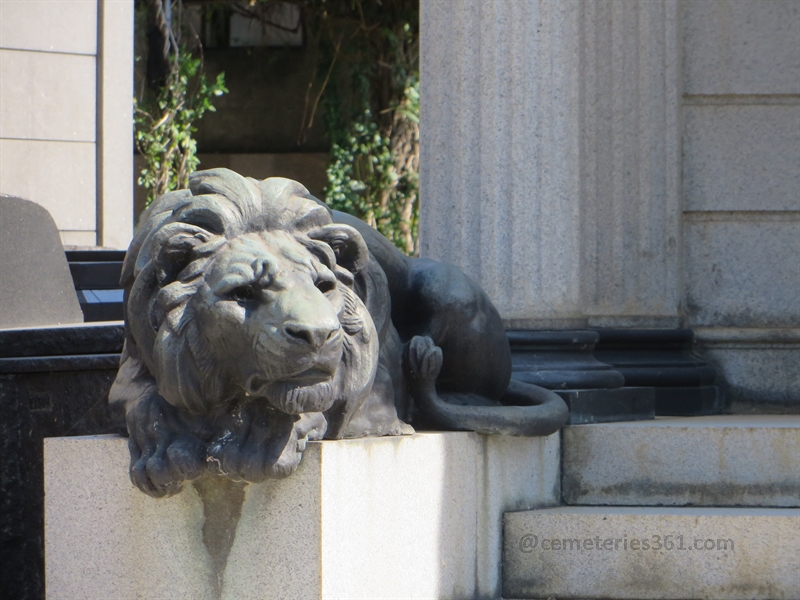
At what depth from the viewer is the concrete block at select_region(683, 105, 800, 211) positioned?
5.59m

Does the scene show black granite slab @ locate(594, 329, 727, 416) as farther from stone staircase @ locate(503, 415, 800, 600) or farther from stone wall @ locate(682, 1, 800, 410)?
stone staircase @ locate(503, 415, 800, 600)

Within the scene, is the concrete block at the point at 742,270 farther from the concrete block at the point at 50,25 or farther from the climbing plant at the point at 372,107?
the climbing plant at the point at 372,107

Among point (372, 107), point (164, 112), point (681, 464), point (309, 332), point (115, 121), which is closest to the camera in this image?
point (309, 332)

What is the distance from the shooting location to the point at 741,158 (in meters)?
5.62

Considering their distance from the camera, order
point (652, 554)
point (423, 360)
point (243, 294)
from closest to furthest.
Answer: point (243, 294)
point (423, 360)
point (652, 554)

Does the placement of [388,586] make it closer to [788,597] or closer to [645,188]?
[788,597]

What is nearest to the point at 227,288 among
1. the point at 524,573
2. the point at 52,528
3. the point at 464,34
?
the point at 52,528

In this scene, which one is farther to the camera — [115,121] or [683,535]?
[115,121]

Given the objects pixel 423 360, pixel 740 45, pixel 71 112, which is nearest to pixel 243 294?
pixel 423 360

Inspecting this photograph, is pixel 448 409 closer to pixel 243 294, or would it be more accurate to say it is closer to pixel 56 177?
pixel 243 294

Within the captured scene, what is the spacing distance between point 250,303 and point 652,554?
68.1 inches

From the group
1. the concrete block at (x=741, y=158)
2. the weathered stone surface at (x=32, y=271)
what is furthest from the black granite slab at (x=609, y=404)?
the weathered stone surface at (x=32, y=271)

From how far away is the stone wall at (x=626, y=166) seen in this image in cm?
486

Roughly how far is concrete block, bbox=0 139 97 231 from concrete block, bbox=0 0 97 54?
0.58 meters
